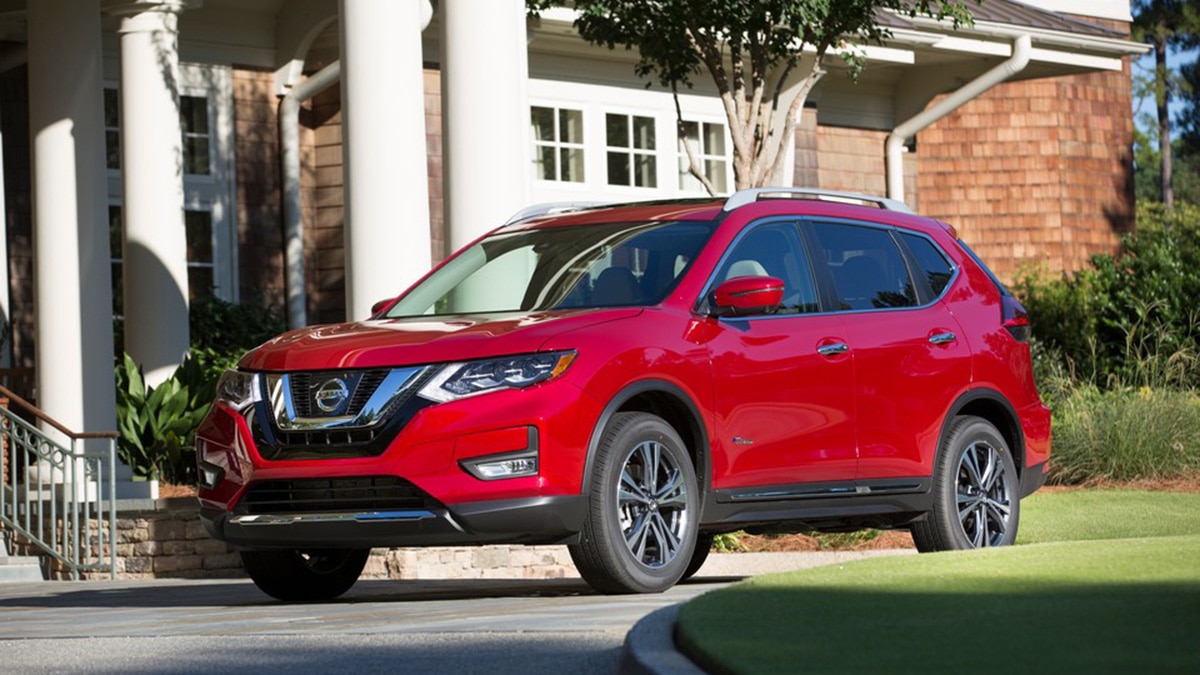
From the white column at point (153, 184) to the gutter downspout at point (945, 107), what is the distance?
9.08 m

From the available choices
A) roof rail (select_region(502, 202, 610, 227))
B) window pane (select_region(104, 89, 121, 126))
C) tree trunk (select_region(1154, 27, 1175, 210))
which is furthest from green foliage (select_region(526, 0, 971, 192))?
tree trunk (select_region(1154, 27, 1175, 210))

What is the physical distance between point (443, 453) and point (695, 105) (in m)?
13.7

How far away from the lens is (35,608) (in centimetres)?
1004

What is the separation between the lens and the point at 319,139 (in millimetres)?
19328

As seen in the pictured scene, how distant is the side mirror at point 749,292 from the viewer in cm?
894

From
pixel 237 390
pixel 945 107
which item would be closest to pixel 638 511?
pixel 237 390

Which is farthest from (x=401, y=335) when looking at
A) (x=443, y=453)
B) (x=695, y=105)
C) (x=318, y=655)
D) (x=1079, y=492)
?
(x=695, y=105)

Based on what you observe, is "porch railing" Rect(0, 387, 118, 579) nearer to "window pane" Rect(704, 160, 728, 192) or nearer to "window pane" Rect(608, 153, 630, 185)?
"window pane" Rect(608, 153, 630, 185)

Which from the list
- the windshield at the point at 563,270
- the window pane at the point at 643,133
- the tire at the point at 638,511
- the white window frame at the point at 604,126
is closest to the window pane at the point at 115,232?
the white window frame at the point at 604,126

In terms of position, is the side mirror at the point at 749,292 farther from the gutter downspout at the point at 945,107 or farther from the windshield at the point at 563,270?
the gutter downspout at the point at 945,107

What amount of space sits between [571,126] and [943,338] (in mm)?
10747

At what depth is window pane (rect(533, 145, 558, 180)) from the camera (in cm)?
2016

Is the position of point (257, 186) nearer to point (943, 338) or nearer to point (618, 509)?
point (943, 338)

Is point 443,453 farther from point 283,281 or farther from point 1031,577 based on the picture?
point 283,281
